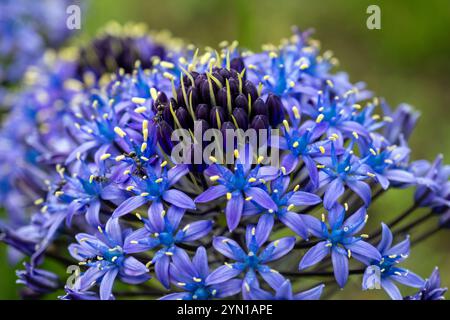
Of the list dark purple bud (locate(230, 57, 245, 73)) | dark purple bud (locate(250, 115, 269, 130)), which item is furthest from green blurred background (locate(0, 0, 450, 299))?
dark purple bud (locate(250, 115, 269, 130))

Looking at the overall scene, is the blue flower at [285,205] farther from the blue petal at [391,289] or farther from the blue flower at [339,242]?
the blue petal at [391,289]

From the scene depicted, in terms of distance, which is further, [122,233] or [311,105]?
[311,105]

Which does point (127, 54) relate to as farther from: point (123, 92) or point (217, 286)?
point (217, 286)

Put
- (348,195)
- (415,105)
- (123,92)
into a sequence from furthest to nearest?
(415,105), (123,92), (348,195)

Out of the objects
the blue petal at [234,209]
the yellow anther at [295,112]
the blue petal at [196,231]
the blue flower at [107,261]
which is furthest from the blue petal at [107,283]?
the yellow anther at [295,112]

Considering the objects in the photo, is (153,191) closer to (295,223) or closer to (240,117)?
(240,117)
